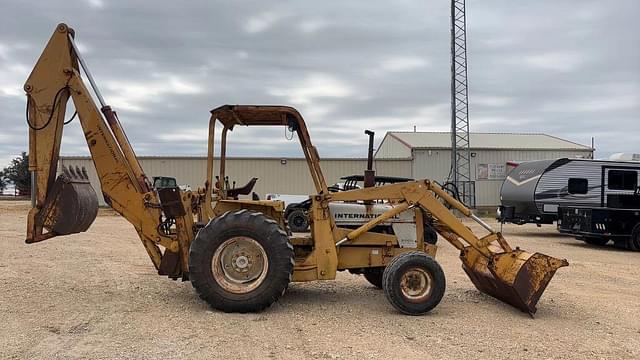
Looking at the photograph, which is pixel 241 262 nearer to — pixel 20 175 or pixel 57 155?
pixel 57 155

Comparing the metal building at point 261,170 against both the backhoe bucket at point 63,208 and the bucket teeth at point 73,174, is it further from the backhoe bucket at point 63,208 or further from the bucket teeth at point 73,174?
the backhoe bucket at point 63,208

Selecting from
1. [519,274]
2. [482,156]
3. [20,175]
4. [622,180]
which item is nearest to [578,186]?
[622,180]

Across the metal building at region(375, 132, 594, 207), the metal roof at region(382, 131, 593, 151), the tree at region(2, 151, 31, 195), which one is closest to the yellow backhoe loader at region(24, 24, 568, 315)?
the metal building at region(375, 132, 594, 207)

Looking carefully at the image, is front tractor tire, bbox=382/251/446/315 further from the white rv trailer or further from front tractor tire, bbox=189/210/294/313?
the white rv trailer

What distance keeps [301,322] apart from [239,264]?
1.14 m

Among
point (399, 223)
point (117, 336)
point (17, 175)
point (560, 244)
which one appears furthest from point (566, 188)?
point (17, 175)

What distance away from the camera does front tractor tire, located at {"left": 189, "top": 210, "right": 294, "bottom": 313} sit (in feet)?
24.8

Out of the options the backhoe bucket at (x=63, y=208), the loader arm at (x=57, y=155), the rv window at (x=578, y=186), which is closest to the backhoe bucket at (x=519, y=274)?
the loader arm at (x=57, y=155)

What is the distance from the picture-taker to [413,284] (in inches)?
306

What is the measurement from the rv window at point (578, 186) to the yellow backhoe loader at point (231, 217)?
14540mm

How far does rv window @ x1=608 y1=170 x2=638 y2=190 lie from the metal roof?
16.4 metres

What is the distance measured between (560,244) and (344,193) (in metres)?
13.4

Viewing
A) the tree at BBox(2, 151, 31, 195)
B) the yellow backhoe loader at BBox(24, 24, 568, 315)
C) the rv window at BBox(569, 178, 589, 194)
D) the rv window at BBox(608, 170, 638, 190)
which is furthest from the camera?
the tree at BBox(2, 151, 31, 195)

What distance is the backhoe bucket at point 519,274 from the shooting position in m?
7.66
